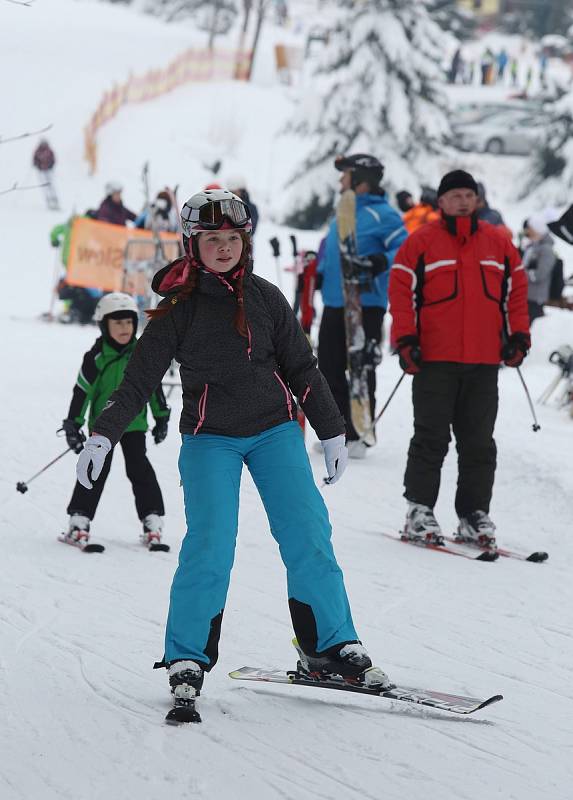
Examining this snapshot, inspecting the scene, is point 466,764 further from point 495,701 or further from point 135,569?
point 135,569

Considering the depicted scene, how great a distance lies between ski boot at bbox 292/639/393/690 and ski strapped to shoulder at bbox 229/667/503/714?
13 mm

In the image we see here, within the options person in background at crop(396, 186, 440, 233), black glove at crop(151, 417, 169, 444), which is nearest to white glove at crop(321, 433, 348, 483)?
black glove at crop(151, 417, 169, 444)

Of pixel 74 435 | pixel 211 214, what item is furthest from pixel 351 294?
pixel 211 214

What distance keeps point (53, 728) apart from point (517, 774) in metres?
1.42

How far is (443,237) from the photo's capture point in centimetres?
654

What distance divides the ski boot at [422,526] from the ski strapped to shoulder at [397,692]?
8.22 ft

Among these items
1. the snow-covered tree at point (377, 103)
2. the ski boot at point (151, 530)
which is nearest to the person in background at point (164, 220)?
the ski boot at point (151, 530)

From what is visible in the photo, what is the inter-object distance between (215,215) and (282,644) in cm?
180

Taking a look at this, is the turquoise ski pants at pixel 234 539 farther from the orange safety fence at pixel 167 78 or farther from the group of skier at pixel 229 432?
the orange safety fence at pixel 167 78

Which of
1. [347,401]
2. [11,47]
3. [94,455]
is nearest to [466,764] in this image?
[94,455]

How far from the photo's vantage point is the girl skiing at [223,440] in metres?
4.02

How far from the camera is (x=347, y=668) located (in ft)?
13.5

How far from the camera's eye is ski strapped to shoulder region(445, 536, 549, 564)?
6.59 metres

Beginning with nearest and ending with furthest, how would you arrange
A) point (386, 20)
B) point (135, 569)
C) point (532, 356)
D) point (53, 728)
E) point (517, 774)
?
point (517, 774) → point (53, 728) → point (135, 569) → point (532, 356) → point (386, 20)
